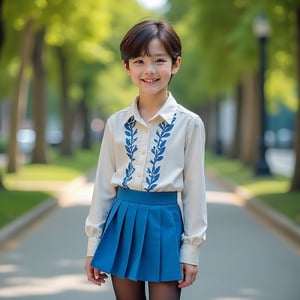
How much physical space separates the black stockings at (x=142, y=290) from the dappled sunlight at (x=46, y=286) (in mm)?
4293

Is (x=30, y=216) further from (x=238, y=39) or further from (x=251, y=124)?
(x=251, y=124)

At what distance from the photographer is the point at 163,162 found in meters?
4.14

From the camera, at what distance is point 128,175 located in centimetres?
420

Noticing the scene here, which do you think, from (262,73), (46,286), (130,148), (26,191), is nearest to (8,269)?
(46,286)

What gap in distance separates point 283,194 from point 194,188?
1565cm

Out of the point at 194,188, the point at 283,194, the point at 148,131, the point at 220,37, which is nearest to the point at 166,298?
the point at 194,188

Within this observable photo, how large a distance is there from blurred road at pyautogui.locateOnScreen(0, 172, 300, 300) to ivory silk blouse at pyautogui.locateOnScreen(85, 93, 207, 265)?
13.7ft

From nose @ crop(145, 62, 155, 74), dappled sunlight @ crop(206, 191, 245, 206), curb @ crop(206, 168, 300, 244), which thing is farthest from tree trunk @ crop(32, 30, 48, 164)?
nose @ crop(145, 62, 155, 74)

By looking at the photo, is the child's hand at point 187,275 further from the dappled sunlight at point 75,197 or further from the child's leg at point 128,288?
the dappled sunlight at point 75,197

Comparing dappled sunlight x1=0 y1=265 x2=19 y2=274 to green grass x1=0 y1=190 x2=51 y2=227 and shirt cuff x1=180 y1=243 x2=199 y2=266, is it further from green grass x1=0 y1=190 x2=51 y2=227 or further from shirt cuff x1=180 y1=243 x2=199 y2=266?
shirt cuff x1=180 y1=243 x2=199 y2=266

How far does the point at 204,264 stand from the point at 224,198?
11.1m

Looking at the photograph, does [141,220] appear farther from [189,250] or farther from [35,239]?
[35,239]

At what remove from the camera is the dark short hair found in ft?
13.5

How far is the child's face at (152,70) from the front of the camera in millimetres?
4137
